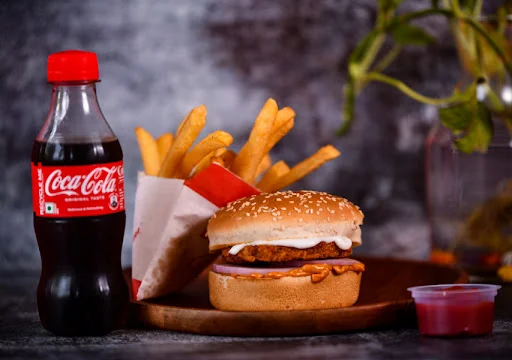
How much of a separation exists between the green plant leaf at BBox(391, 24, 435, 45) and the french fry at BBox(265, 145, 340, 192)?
780 mm

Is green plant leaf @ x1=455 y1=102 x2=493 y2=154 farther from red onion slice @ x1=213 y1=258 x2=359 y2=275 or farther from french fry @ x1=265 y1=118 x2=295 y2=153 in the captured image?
red onion slice @ x1=213 y1=258 x2=359 y2=275

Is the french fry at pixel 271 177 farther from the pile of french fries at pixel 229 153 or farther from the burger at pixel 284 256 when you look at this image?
the burger at pixel 284 256

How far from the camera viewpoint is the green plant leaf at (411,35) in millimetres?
2535

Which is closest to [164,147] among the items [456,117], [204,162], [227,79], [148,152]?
[148,152]

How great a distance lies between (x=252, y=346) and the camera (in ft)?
5.21

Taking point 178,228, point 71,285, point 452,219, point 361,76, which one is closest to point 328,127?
point 361,76

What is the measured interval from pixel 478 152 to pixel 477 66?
9.1 inches

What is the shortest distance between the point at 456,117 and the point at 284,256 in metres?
0.75

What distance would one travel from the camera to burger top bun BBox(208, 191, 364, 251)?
1.67m

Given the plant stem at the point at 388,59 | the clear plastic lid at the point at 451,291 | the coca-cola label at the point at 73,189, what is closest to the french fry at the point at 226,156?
the coca-cola label at the point at 73,189

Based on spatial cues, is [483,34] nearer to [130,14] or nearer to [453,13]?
[453,13]

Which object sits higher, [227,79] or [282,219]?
[227,79]

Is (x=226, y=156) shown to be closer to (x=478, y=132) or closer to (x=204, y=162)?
(x=204, y=162)

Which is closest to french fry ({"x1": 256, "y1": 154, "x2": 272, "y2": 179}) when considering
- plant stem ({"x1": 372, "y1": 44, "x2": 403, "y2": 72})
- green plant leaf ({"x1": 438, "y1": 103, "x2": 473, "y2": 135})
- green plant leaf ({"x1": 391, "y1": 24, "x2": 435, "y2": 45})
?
green plant leaf ({"x1": 438, "y1": 103, "x2": 473, "y2": 135})
